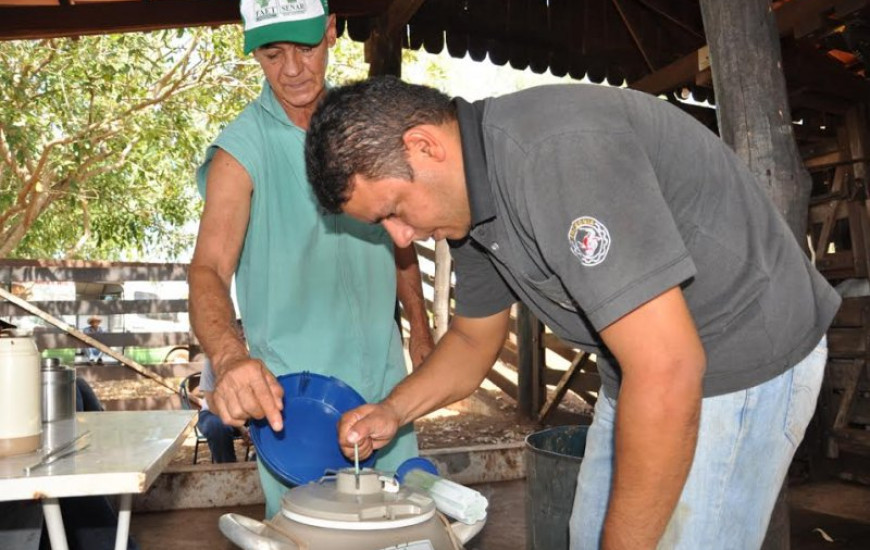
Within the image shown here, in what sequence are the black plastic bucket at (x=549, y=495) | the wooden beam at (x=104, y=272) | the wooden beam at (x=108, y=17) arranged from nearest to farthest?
the black plastic bucket at (x=549, y=495) → the wooden beam at (x=108, y=17) → the wooden beam at (x=104, y=272)

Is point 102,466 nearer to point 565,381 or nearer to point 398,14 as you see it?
point 398,14

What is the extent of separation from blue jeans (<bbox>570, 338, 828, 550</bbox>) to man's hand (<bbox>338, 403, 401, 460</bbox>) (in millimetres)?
598

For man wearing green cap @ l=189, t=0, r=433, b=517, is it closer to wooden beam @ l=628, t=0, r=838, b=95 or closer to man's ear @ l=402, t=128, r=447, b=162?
man's ear @ l=402, t=128, r=447, b=162

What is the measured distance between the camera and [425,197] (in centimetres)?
142

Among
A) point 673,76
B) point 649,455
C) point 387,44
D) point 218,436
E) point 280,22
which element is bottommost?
point 218,436

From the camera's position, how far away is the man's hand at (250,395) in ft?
5.05

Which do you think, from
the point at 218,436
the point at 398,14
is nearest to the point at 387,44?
the point at 398,14

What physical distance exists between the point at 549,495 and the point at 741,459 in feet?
4.16

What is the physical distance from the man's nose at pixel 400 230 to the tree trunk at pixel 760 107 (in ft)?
5.14

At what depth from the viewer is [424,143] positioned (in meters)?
1.38

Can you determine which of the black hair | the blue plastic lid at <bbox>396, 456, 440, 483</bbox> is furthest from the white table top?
the black hair

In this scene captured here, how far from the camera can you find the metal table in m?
1.41

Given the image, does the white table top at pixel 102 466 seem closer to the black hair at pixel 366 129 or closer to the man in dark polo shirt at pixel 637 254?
the man in dark polo shirt at pixel 637 254

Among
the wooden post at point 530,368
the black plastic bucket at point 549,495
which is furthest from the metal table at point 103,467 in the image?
the wooden post at point 530,368
